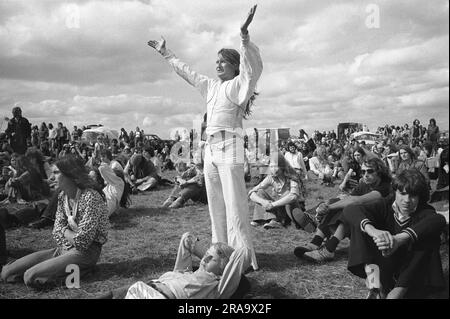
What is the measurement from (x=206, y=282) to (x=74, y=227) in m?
1.70

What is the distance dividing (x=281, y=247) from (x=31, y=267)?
2837 millimetres

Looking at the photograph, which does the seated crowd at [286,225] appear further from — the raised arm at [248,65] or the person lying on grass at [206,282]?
the raised arm at [248,65]

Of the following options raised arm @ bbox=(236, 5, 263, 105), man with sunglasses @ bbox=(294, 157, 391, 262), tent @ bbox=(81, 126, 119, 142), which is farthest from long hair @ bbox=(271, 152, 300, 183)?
tent @ bbox=(81, 126, 119, 142)

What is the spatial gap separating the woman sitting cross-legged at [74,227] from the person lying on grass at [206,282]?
3.21 feet

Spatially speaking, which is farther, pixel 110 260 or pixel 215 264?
pixel 110 260

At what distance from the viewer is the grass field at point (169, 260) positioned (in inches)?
133

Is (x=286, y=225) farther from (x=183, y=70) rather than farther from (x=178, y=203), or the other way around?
(x=183, y=70)

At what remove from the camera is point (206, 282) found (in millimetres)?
2850

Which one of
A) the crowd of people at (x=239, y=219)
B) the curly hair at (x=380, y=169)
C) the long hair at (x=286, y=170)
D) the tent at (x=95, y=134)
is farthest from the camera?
the tent at (x=95, y=134)

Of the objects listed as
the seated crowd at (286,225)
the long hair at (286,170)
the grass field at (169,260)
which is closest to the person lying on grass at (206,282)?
the seated crowd at (286,225)

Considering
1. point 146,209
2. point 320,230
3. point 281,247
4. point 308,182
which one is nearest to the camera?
point 320,230

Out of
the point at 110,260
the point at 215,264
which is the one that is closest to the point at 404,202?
the point at 215,264

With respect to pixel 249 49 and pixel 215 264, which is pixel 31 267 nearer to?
pixel 215 264

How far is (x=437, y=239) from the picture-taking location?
102 inches
